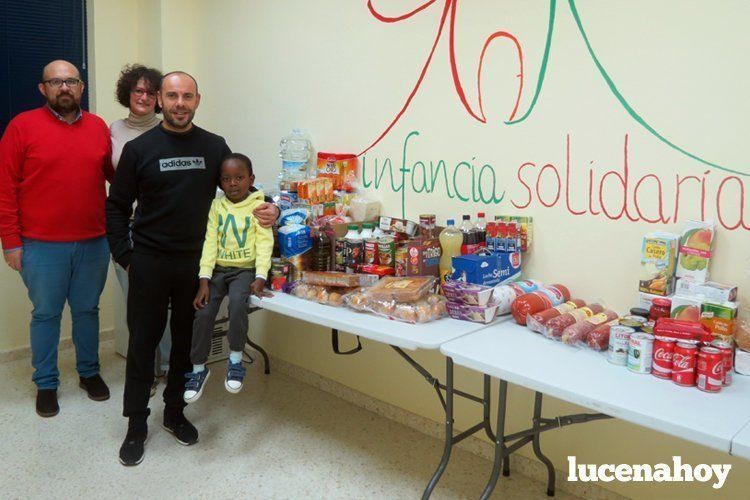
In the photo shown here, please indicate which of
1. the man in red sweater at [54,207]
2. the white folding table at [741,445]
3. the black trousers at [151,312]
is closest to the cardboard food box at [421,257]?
the black trousers at [151,312]

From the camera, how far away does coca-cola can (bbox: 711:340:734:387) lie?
1.52 m

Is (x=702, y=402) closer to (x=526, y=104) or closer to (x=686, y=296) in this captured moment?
(x=686, y=296)

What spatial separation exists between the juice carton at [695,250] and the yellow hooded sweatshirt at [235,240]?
1.58 meters

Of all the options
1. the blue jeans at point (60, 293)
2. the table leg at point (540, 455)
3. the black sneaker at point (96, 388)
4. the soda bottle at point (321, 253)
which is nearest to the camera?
the table leg at point (540, 455)

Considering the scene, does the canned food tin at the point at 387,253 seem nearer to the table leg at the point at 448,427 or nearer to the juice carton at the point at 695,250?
the table leg at the point at 448,427

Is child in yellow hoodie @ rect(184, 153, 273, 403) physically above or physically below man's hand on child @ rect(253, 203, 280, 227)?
below

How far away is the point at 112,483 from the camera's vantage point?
2.40 m

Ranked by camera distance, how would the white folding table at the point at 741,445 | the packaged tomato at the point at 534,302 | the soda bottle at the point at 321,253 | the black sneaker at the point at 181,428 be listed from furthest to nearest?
1. the black sneaker at the point at 181,428
2. the soda bottle at the point at 321,253
3. the packaged tomato at the point at 534,302
4. the white folding table at the point at 741,445

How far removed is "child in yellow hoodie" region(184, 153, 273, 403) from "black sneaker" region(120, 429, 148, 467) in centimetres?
34

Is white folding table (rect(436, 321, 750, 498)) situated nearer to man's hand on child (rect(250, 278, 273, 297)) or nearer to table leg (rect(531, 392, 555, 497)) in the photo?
table leg (rect(531, 392, 555, 497))

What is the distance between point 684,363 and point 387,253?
1203 millimetres

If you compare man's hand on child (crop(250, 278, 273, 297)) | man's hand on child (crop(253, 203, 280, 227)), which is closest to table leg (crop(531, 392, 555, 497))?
man's hand on child (crop(250, 278, 273, 297))

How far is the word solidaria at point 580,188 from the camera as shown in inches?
74.7

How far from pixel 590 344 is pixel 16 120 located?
279 cm
